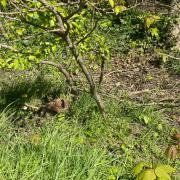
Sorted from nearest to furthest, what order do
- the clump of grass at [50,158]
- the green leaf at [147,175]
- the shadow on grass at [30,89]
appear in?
1. the green leaf at [147,175]
2. the clump of grass at [50,158]
3. the shadow on grass at [30,89]

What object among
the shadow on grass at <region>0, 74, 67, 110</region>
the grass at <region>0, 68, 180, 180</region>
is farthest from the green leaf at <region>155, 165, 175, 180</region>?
the shadow on grass at <region>0, 74, 67, 110</region>

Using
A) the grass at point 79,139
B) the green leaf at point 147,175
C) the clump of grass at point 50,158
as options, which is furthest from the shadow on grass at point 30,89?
the green leaf at point 147,175

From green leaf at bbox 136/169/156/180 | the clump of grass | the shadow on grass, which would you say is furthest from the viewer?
the shadow on grass

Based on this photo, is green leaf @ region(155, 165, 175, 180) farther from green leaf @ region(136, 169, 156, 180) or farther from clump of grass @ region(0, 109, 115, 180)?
clump of grass @ region(0, 109, 115, 180)

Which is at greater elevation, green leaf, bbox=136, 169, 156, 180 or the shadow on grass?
the shadow on grass

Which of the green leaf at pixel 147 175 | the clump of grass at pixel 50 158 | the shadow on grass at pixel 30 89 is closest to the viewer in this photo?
the green leaf at pixel 147 175

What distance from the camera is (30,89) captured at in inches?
190

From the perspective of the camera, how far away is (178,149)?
3740mm

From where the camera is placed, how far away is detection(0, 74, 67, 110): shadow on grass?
4.62 metres

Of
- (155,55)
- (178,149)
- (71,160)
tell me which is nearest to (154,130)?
(178,149)

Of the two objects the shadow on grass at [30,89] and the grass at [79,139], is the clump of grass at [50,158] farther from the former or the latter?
the shadow on grass at [30,89]

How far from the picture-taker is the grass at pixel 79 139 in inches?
119

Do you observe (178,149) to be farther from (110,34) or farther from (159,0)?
(159,0)

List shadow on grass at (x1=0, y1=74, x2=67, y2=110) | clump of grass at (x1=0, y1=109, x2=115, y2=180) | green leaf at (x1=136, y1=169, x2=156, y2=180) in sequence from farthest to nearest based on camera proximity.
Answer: shadow on grass at (x1=0, y1=74, x2=67, y2=110), clump of grass at (x1=0, y1=109, x2=115, y2=180), green leaf at (x1=136, y1=169, x2=156, y2=180)
